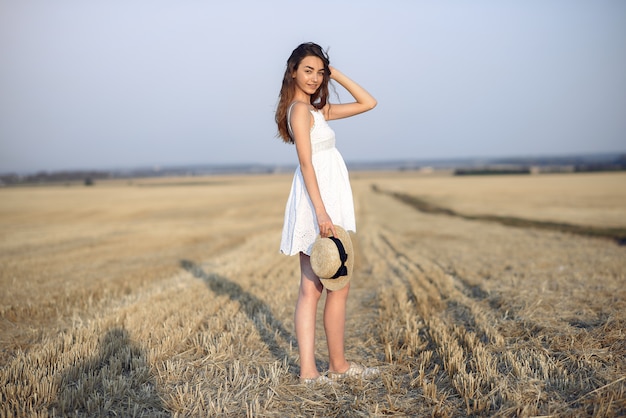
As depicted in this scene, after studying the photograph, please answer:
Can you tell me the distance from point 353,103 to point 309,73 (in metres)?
0.64

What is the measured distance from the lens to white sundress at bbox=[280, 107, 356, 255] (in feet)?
11.6

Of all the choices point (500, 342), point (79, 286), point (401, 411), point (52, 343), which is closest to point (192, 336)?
point (52, 343)

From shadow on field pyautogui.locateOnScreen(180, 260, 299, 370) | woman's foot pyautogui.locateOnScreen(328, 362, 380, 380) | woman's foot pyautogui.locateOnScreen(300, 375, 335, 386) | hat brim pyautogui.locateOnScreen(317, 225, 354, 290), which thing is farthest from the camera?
shadow on field pyautogui.locateOnScreen(180, 260, 299, 370)

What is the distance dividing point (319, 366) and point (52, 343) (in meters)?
2.53

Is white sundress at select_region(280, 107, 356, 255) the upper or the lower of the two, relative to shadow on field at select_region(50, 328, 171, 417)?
upper

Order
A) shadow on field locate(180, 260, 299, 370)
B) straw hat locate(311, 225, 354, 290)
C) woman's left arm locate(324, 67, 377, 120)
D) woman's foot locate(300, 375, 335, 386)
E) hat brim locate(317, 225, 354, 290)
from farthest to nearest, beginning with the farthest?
shadow on field locate(180, 260, 299, 370) < woman's left arm locate(324, 67, 377, 120) < woman's foot locate(300, 375, 335, 386) < hat brim locate(317, 225, 354, 290) < straw hat locate(311, 225, 354, 290)

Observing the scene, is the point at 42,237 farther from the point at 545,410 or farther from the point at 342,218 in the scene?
the point at 545,410

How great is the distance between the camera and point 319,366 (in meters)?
4.23

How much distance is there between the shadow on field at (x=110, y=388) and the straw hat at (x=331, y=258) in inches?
54.1

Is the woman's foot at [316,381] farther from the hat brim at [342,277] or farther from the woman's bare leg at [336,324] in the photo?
the hat brim at [342,277]

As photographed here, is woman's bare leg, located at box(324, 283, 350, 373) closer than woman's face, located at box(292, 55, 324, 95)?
No

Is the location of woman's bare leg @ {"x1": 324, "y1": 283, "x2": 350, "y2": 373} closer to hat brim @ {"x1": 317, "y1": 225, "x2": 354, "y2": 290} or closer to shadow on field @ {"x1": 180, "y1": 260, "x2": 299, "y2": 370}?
hat brim @ {"x1": 317, "y1": 225, "x2": 354, "y2": 290}

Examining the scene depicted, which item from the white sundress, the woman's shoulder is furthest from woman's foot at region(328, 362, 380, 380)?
the woman's shoulder

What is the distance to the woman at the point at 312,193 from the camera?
3.39 m
